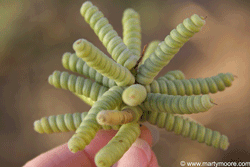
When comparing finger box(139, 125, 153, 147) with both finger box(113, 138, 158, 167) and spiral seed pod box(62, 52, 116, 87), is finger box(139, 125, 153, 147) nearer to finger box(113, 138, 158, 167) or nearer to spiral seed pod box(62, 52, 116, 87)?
finger box(113, 138, 158, 167)

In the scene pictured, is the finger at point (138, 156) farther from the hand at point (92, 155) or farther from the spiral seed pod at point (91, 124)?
the spiral seed pod at point (91, 124)

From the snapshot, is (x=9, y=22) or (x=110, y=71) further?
(x=9, y=22)

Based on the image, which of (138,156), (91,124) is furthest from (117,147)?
(138,156)

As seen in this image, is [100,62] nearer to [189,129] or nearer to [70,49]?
[189,129]

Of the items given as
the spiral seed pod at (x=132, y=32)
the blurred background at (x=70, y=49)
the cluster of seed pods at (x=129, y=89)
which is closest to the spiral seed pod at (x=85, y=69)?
the cluster of seed pods at (x=129, y=89)

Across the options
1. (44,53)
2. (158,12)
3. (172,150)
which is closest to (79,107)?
(44,53)

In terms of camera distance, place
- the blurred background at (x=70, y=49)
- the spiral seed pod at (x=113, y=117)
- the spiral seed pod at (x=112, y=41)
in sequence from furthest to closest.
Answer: the blurred background at (x=70, y=49), the spiral seed pod at (x=112, y=41), the spiral seed pod at (x=113, y=117)

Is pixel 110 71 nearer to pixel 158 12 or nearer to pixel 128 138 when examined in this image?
pixel 128 138
